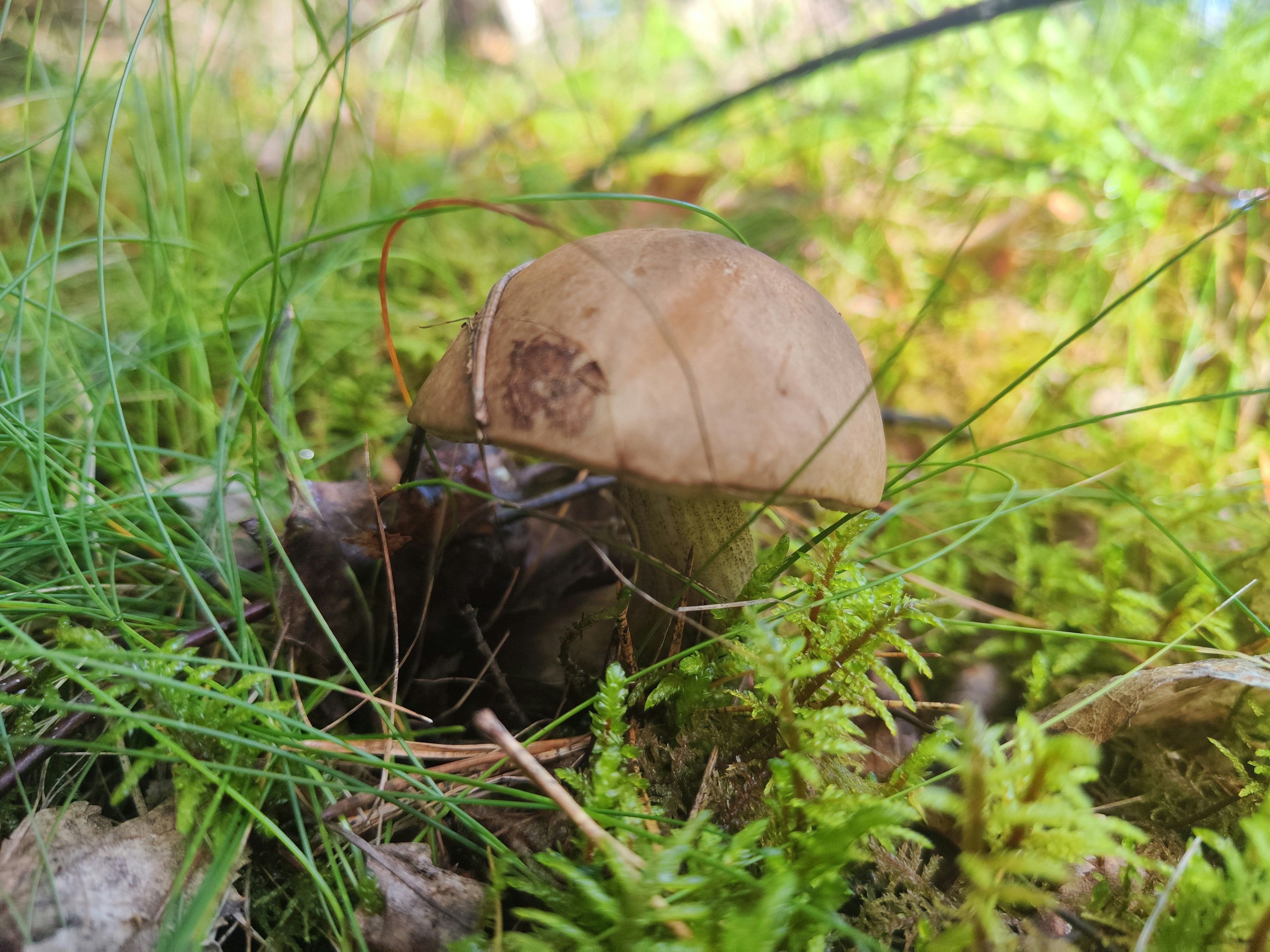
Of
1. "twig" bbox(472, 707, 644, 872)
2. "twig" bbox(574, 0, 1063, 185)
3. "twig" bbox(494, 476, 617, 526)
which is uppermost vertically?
"twig" bbox(574, 0, 1063, 185)

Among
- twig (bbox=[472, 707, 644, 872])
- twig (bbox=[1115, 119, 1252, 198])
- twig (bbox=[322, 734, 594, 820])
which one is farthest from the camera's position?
twig (bbox=[1115, 119, 1252, 198])

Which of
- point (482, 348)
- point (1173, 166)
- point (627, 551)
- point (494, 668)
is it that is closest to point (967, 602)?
point (627, 551)

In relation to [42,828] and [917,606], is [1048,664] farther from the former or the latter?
[42,828]

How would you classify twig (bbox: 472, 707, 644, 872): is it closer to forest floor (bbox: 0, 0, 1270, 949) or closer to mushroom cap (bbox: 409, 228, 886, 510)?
forest floor (bbox: 0, 0, 1270, 949)

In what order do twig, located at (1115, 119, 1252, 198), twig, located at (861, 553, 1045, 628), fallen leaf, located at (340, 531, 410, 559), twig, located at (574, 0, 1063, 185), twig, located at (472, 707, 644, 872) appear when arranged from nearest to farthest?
1. twig, located at (472, 707, 644, 872)
2. fallen leaf, located at (340, 531, 410, 559)
3. twig, located at (861, 553, 1045, 628)
4. twig, located at (574, 0, 1063, 185)
5. twig, located at (1115, 119, 1252, 198)

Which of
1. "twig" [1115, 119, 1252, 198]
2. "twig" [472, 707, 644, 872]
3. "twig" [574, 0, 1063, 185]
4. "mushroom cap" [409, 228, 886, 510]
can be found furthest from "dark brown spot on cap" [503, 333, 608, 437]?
"twig" [1115, 119, 1252, 198]

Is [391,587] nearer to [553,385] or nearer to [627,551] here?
[627,551]
